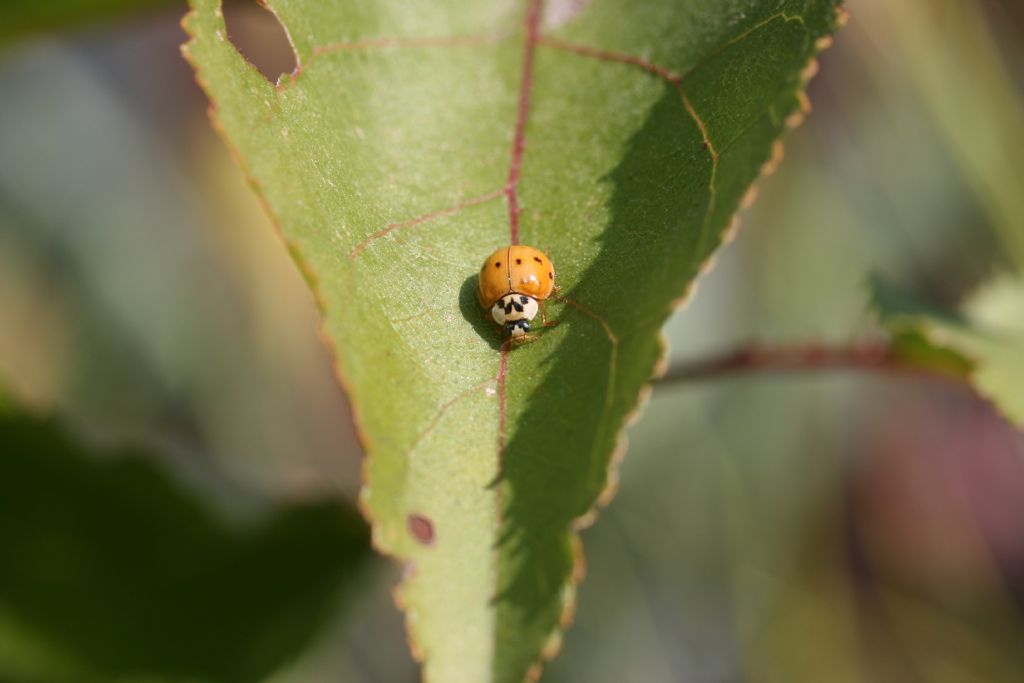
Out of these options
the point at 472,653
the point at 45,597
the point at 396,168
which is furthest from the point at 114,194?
the point at 472,653

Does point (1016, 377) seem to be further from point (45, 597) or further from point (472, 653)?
point (45, 597)

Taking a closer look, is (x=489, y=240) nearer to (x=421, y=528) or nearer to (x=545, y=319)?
(x=545, y=319)

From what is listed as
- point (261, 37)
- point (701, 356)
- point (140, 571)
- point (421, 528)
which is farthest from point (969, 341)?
point (261, 37)

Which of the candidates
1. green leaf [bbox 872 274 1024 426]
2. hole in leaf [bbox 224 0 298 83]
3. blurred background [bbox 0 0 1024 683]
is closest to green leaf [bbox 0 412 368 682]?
blurred background [bbox 0 0 1024 683]

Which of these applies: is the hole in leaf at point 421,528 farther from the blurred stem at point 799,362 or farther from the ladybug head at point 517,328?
the blurred stem at point 799,362

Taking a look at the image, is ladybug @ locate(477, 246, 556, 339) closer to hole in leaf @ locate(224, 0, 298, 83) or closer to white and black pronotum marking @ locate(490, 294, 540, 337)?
white and black pronotum marking @ locate(490, 294, 540, 337)
